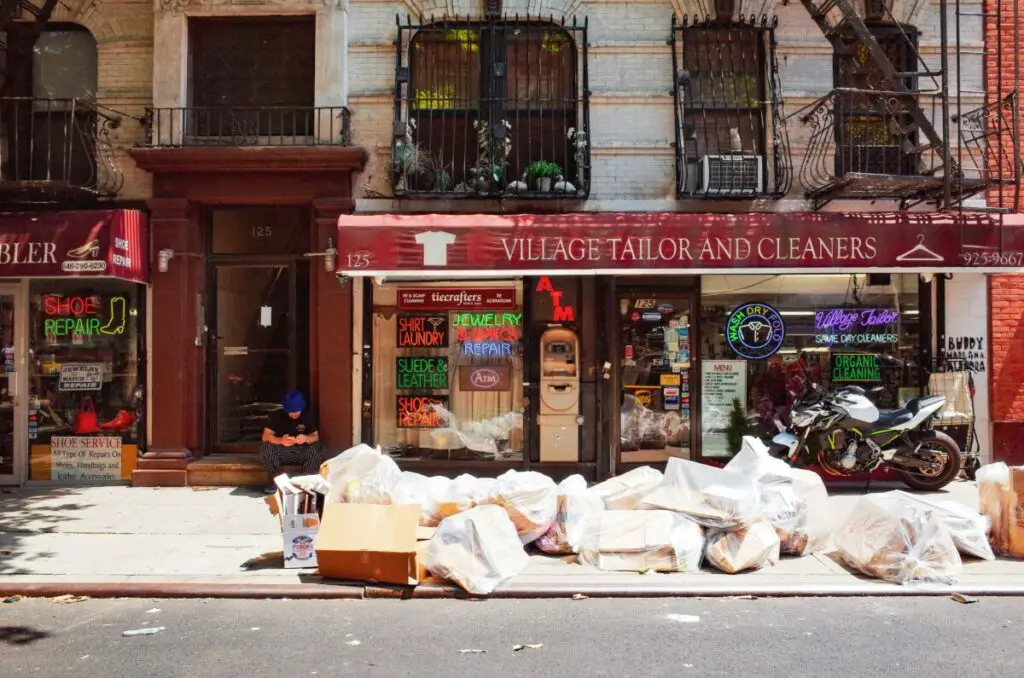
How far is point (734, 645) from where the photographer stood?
Answer: 477 centimetres

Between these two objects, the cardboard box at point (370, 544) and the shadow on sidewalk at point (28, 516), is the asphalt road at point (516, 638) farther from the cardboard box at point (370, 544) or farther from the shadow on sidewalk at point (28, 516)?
the shadow on sidewalk at point (28, 516)

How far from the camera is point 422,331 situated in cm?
969

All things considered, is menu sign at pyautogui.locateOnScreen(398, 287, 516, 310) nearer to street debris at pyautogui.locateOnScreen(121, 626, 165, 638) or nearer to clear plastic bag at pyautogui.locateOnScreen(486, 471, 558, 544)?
clear plastic bag at pyautogui.locateOnScreen(486, 471, 558, 544)

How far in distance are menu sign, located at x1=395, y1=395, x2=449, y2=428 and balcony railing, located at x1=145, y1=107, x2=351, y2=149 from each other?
122 inches

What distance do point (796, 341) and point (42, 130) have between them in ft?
30.8

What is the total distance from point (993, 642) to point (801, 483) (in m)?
2.10

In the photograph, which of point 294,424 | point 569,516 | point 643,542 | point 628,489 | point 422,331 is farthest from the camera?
point 422,331

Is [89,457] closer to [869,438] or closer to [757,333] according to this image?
[757,333]

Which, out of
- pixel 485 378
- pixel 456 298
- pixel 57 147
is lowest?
pixel 485 378

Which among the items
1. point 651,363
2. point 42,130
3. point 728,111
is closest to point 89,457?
point 42,130

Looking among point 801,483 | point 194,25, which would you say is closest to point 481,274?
point 801,483

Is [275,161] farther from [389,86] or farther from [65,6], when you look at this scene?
[65,6]

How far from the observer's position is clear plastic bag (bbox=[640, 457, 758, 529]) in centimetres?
630

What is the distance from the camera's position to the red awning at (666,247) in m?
8.59
